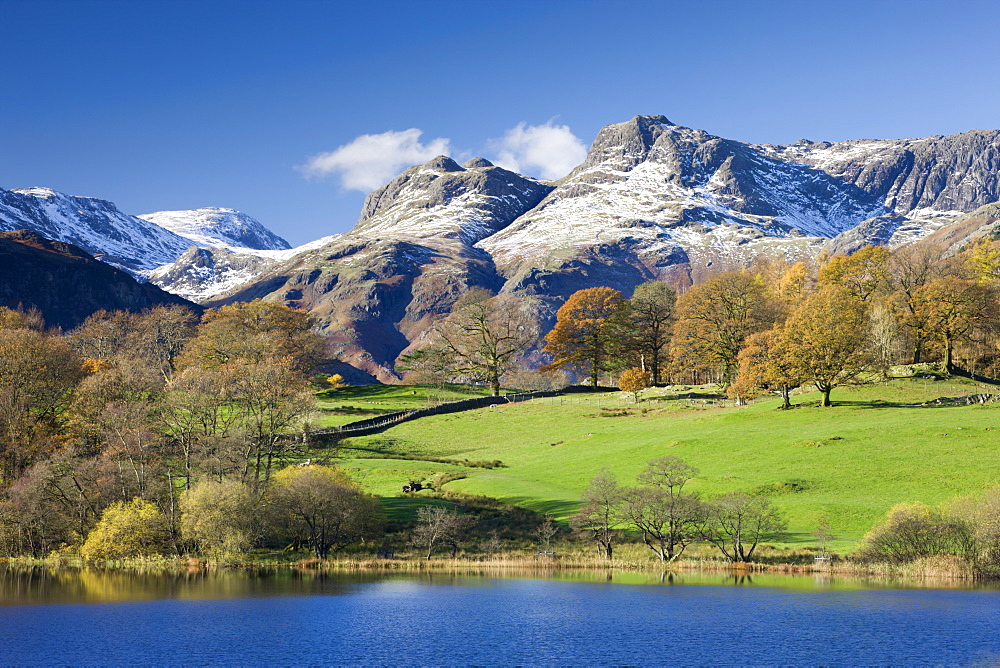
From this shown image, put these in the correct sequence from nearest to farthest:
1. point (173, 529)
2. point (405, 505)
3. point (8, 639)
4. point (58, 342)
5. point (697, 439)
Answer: point (8, 639)
point (173, 529)
point (405, 505)
point (697, 439)
point (58, 342)

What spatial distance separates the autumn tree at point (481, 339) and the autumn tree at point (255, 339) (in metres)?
22.1

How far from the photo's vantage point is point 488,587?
5591cm

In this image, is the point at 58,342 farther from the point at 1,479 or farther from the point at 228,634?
the point at 228,634

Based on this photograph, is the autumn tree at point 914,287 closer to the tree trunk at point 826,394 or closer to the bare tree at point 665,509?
the tree trunk at point 826,394

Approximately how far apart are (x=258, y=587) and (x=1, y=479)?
3586cm

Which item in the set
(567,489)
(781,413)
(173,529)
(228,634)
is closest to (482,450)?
(567,489)

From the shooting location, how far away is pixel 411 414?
4675 inches

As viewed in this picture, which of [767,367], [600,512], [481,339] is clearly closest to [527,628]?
[600,512]

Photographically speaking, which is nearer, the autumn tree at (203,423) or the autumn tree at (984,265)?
the autumn tree at (203,423)

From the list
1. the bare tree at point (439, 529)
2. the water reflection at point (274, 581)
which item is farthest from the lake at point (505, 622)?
the bare tree at point (439, 529)

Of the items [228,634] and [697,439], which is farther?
[697,439]

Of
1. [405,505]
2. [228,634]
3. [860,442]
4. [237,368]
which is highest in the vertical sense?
[237,368]

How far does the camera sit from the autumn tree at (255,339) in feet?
377

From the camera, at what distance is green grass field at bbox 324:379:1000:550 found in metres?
66.2
